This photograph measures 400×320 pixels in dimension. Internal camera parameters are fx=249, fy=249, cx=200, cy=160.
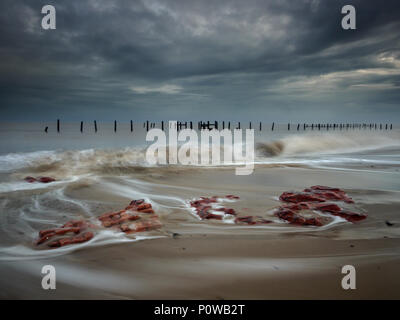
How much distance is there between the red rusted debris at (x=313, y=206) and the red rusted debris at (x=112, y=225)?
2.09 meters

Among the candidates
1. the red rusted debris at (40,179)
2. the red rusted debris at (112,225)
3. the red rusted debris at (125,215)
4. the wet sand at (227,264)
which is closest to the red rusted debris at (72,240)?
the red rusted debris at (112,225)

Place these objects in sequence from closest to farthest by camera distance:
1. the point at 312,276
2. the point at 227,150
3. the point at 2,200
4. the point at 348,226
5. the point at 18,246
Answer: the point at 312,276 → the point at 18,246 → the point at 348,226 → the point at 2,200 → the point at 227,150

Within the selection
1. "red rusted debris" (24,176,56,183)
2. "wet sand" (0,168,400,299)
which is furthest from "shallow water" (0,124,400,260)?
"red rusted debris" (24,176,56,183)

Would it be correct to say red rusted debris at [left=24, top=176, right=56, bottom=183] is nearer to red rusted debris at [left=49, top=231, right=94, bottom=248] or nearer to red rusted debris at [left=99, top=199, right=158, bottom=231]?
red rusted debris at [left=99, top=199, right=158, bottom=231]

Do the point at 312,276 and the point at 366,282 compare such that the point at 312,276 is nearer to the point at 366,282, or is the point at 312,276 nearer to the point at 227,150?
the point at 366,282

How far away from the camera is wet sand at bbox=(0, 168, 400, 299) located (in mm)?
2148

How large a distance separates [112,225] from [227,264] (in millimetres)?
1991

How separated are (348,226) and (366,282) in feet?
5.28

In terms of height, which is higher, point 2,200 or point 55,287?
point 2,200

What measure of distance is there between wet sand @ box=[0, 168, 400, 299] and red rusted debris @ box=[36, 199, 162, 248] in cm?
27

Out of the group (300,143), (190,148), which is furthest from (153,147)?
(300,143)
